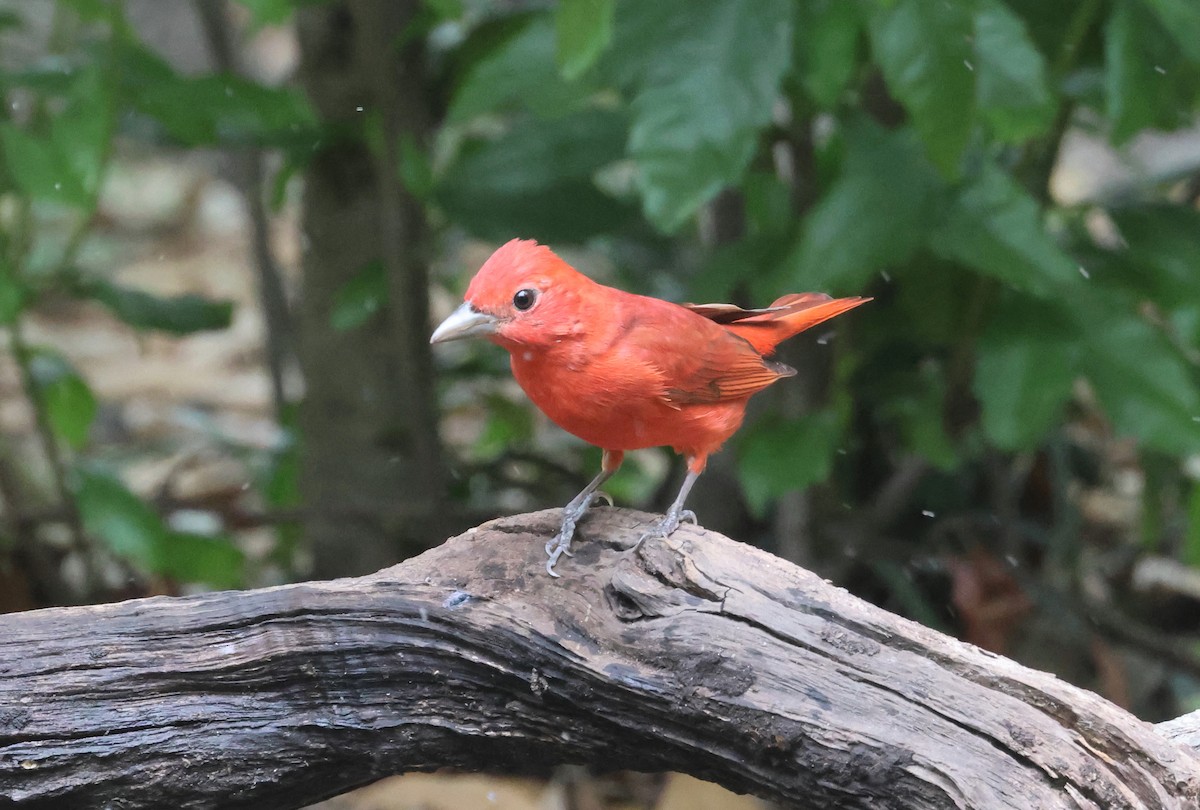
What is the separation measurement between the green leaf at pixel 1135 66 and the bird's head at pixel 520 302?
1.31 meters

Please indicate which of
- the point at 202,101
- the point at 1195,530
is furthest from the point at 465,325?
the point at 1195,530

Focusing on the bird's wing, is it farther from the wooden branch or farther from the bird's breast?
the wooden branch

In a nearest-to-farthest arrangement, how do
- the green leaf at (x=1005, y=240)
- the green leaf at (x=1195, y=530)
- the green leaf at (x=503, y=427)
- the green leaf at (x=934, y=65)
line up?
the green leaf at (x=934, y=65), the green leaf at (x=1005, y=240), the green leaf at (x=1195, y=530), the green leaf at (x=503, y=427)

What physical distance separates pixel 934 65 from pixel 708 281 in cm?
93

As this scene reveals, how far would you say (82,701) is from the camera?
2002 mm

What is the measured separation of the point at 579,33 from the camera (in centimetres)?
213

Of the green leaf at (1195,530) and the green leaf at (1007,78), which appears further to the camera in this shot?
the green leaf at (1195,530)

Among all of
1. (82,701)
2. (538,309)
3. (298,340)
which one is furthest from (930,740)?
(298,340)

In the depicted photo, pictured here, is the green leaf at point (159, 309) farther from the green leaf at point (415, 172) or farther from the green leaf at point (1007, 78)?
the green leaf at point (1007, 78)

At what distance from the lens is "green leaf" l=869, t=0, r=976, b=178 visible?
7.80ft

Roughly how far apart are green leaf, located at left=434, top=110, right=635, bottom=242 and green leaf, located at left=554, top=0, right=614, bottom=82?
44.2 inches

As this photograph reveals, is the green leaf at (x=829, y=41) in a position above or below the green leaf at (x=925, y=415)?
above

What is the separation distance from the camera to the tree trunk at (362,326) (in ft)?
12.5

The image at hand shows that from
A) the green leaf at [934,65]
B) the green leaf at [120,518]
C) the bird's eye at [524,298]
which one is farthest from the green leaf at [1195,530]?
the green leaf at [120,518]
